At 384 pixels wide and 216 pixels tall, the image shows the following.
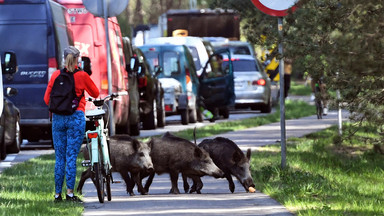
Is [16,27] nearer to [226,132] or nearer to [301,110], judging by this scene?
[226,132]

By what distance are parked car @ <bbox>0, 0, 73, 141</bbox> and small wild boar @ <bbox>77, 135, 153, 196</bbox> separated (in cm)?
686

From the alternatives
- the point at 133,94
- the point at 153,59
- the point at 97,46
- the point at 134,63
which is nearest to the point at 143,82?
the point at 133,94

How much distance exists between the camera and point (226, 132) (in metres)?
25.8

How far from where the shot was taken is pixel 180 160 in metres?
13.9

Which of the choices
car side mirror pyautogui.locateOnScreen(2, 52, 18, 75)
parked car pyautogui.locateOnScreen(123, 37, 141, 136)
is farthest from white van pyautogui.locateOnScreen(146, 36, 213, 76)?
car side mirror pyautogui.locateOnScreen(2, 52, 18, 75)

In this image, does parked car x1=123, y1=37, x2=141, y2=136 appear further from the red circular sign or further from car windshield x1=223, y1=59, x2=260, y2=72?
car windshield x1=223, y1=59, x2=260, y2=72

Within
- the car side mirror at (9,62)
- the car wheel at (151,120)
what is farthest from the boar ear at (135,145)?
the car wheel at (151,120)

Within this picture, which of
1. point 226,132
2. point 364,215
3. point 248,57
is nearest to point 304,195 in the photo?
point 364,215

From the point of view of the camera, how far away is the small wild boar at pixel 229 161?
13.8m

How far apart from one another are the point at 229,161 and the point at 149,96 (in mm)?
12760

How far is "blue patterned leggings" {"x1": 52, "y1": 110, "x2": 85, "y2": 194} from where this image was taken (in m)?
12.5

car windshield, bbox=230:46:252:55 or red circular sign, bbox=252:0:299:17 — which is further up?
red circular sign, bbox=252:0:299:17

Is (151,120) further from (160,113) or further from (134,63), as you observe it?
(134,63)

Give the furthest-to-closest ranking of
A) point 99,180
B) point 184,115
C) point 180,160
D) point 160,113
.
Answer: point 184,115
point 160,113
point 180,160
point 99,180
